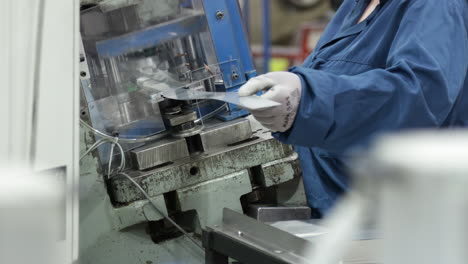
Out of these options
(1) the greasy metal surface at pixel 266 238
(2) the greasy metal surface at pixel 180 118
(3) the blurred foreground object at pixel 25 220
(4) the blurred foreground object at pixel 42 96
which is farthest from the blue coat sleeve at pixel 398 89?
(3) the blurred foreground object at pixel 25 220

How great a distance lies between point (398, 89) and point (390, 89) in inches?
0.7

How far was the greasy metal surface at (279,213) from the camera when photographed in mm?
1609

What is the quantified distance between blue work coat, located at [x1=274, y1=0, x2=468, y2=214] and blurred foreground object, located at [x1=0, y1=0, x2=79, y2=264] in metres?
0.54

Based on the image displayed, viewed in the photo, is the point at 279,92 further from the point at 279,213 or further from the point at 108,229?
the point at 108,229

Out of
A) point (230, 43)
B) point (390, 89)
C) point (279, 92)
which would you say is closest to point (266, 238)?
point (279, 92)

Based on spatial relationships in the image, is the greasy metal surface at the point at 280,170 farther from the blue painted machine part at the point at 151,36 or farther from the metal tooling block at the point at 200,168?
the blue painted machine part at the point at 151,36

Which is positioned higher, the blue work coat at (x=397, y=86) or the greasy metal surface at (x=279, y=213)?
the blue work coat at (x=397, y=86)

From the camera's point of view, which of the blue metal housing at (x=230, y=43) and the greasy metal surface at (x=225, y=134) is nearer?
the greasy metal surface at (x=225, y=134)

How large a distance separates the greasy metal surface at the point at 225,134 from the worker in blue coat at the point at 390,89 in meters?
0.27

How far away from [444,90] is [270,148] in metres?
0.48

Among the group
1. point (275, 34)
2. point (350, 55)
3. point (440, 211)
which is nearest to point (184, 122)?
point (350, 55)

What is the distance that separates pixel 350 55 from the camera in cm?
159

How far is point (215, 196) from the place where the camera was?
5.23 feet

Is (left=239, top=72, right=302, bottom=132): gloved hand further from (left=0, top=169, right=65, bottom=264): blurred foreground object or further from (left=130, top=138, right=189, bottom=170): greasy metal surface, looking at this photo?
(left=0, top=169, right=65, bottom=264): blurred foreground object
